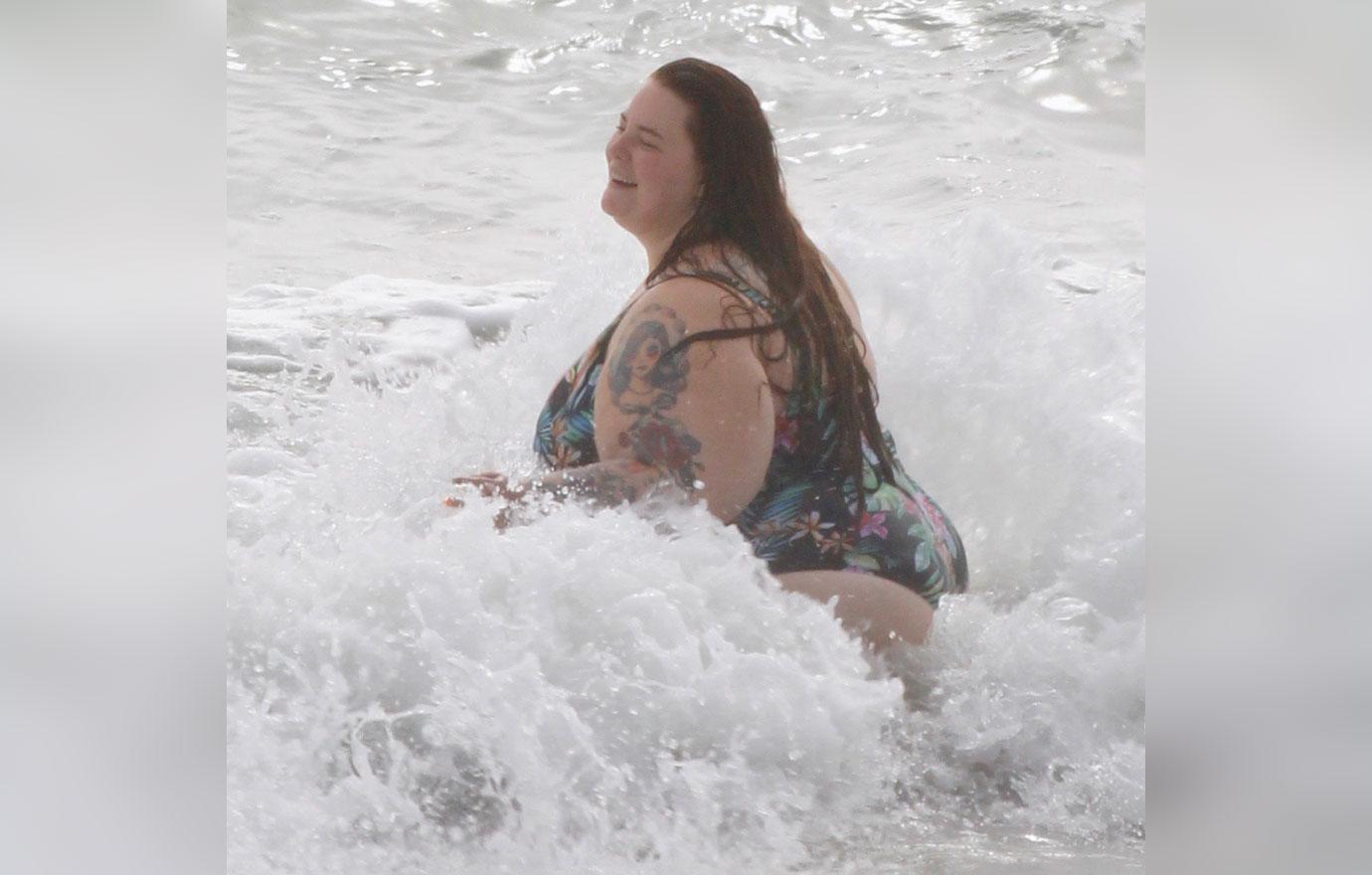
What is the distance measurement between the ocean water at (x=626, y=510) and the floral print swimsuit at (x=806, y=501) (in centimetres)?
4

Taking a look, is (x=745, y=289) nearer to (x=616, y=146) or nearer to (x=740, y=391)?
(x=740, y=391)

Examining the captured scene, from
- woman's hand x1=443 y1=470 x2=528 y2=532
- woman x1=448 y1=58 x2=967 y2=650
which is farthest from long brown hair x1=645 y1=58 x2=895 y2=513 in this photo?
woman's hand x1=443 y1=470 x2=528 y2=532

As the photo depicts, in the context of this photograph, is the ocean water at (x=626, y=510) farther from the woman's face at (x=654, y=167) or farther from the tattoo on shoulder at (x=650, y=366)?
the woman's face at (x=654, y=167)

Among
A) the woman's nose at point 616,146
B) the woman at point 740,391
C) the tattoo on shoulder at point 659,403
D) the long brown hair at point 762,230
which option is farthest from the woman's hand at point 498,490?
the woman's nose at point 616,146

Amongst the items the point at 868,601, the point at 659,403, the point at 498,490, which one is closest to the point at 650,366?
the point at 659,403

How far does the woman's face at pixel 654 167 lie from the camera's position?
144 centimetres

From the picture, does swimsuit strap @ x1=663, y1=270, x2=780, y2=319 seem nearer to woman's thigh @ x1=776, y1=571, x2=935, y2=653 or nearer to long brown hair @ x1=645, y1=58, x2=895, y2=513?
long brown hair @ x1=645, y1=58, x2=895, y2=513

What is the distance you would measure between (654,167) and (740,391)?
0.27 meters

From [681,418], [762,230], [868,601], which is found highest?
[762,230]

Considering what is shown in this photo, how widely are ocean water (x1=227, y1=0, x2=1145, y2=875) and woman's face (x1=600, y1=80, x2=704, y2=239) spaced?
318 mm

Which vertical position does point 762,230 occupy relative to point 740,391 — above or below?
above

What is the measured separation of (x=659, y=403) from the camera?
1.32 m
